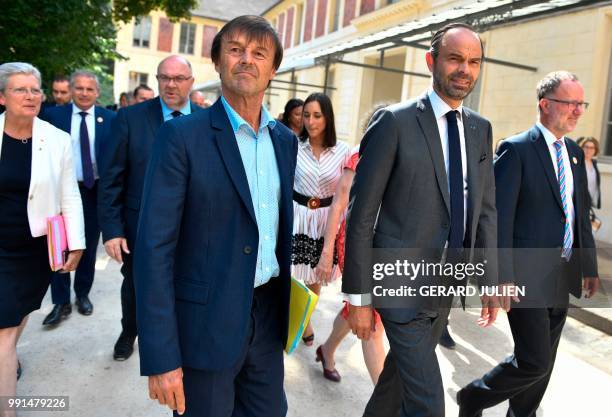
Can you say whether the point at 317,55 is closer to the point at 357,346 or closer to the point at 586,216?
the point at 357,346

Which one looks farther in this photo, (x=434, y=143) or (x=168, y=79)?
(x=168, y=79)

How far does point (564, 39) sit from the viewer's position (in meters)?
9.73

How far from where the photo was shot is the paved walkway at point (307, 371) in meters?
3.41

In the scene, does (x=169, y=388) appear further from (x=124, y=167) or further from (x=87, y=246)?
(x=87, y=246)

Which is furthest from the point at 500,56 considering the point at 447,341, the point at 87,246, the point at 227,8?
the point at 227,8

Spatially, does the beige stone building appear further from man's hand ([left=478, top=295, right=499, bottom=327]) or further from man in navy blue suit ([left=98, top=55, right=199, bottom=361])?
man in navy blue suit ([left=98, top=55, right=199, bottom=361])

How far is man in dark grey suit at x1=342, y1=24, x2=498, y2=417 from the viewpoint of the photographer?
225cm

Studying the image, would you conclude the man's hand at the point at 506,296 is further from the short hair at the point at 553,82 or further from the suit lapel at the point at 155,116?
the suit lapel at the point at 155,116

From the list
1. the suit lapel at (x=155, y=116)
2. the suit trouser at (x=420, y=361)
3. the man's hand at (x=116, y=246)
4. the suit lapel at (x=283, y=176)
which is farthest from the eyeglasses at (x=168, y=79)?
the suit trouser at (x=420, y=361)

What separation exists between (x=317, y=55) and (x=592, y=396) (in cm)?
988

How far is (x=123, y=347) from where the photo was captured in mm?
3957

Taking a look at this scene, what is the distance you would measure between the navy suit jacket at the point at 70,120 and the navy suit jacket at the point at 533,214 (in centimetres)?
354

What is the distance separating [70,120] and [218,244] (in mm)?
3772

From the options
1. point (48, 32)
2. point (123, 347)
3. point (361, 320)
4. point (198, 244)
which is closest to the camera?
point (198, 244)
